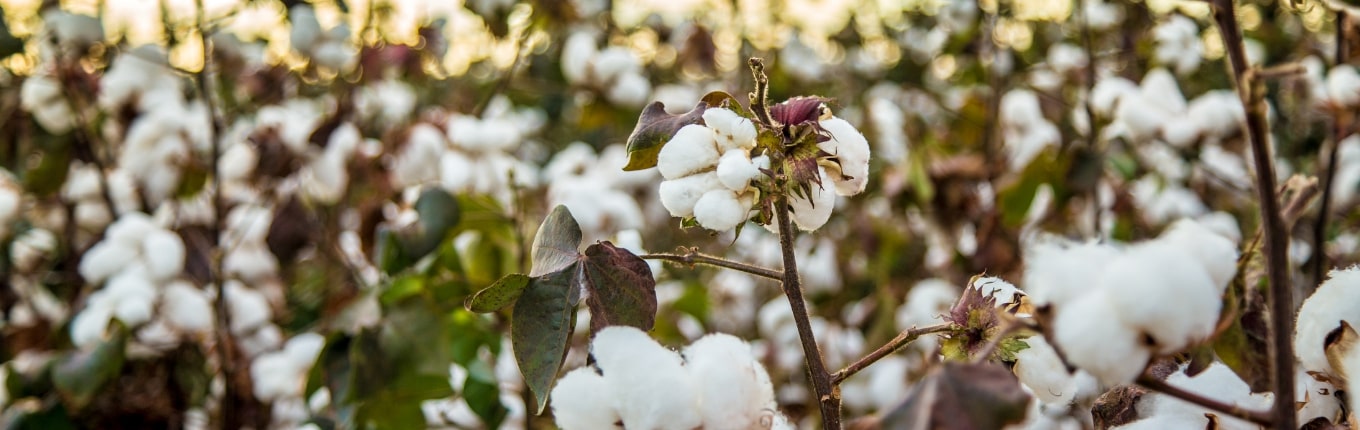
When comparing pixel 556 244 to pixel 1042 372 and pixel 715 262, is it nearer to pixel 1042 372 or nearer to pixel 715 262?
pixel 715 262

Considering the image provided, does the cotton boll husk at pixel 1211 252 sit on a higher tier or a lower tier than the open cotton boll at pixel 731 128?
higher

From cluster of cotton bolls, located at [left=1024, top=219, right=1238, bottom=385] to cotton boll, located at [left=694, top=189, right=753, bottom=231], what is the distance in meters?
0.17

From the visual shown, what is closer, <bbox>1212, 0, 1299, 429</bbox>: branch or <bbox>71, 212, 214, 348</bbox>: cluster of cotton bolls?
<bbox>1212, 0, 1299, 429</bbox>: branch

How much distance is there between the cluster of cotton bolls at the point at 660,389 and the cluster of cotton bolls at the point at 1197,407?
21 cm

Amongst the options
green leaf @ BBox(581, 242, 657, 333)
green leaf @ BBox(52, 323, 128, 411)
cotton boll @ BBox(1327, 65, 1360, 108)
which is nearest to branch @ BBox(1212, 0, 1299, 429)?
green leaf @ BBox(581, 242, 657, 333)

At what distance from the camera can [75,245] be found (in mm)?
1946

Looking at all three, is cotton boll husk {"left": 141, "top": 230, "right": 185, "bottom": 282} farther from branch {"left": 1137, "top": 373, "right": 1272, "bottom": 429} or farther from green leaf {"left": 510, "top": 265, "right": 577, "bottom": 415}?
branch {"left": 1137, "top": 373, "right": 1272, "bottom": 429}

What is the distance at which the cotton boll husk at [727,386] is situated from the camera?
0.52 m

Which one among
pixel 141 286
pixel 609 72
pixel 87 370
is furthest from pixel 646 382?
pixel 609 72

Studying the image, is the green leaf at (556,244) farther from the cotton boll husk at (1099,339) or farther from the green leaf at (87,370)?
the green leaf at (87,370)

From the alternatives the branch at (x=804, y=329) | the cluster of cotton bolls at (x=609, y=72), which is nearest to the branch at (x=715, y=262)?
the branch at (x=804, y=329)

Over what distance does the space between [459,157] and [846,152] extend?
1.20 m

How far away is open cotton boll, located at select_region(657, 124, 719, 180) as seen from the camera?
1.89 ft

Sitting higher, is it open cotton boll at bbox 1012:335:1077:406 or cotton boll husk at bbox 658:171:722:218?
cotton boll husk at bbox 658:171:722:218
